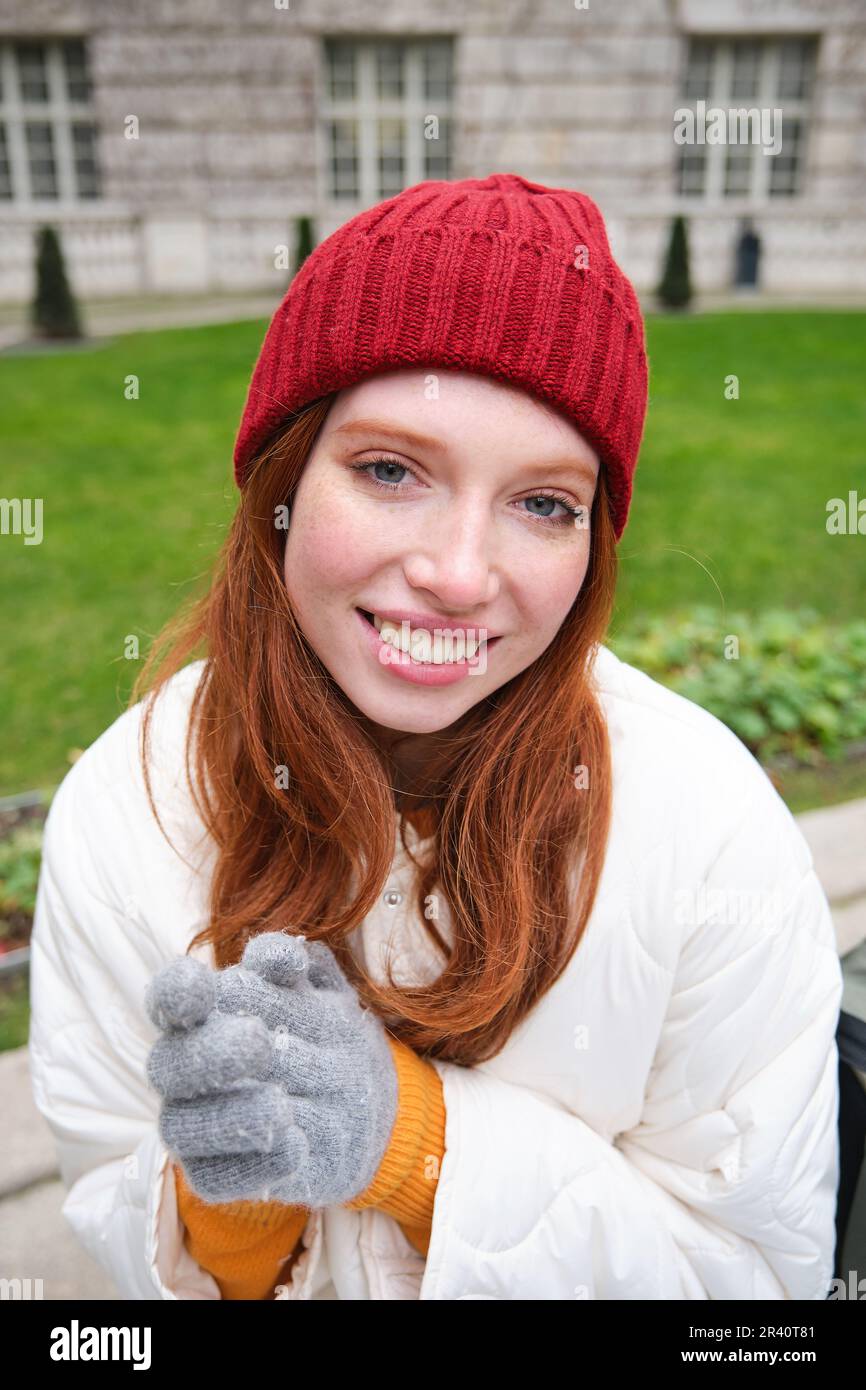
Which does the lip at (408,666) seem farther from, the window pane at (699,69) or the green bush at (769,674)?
the window pane at (699,69)

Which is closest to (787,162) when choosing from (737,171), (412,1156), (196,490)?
(737,171)

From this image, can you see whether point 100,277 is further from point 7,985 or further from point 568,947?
point 568,947

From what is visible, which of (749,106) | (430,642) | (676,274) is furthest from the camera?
(749,106)

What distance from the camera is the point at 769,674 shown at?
13.5 ft

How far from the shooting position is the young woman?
1244 mm

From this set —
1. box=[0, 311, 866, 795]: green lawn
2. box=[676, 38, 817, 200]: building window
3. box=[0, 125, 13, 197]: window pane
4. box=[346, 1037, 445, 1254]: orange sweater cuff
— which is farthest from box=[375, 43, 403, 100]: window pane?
box=[346, 1037, 445, 1254]: orange sweater cuff

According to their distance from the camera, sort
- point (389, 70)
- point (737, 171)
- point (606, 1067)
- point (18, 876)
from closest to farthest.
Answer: point (606, 1067) → point (18, 876) → point (389, 70) → point (737, 171)

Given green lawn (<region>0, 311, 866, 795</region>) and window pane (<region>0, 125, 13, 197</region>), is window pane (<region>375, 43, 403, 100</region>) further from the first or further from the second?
green lawn (<region>0, 311, 866, 795</region>)

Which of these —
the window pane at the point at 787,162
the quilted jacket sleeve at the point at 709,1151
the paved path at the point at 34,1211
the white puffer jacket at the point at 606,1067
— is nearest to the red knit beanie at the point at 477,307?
the white puffer jacket at the point at 606,1067

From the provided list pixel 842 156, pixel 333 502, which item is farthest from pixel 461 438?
pixel 842 156

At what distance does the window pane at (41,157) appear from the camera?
49.4 ft

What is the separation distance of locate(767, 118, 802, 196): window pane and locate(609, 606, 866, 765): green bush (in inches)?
535

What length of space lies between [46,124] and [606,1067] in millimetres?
17135

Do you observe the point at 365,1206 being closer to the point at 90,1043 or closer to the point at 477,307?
the point at 90,1043
